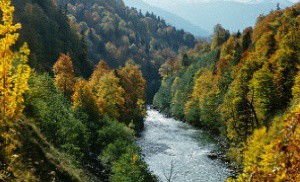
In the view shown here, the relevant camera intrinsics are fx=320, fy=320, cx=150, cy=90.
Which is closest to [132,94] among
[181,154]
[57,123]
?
[181,154]

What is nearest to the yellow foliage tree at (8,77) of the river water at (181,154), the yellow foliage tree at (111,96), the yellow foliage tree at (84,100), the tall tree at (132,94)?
the river water at (181,154)

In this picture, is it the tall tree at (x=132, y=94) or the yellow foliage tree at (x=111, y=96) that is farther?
the tall tree at (x=132, y=94)

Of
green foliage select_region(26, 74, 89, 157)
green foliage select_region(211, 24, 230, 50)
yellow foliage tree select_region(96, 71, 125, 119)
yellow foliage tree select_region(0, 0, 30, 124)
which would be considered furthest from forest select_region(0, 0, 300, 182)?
green foliage select_region(211, 24, 230, 50)

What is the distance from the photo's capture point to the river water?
187 ft

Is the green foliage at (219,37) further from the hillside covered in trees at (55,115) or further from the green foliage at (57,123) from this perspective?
the green foliage at (57,123)

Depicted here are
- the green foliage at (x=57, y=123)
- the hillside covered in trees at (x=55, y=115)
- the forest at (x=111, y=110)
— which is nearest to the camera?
the forest at (x=111, y=110)

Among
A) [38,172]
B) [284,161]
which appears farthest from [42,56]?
[284,161]

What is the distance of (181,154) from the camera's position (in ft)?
229

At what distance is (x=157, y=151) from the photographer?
A: 238ft

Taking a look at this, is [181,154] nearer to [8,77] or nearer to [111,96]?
[111,96]

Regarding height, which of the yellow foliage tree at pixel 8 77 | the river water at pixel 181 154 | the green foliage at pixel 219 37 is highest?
the green foliage at pixel 219 37

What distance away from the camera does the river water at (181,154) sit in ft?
187

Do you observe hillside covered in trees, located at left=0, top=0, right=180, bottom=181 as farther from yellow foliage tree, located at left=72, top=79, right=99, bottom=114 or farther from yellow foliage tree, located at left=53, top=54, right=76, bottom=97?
yellow foliage tree, located at left=53, top=54, right=76, bottom=97

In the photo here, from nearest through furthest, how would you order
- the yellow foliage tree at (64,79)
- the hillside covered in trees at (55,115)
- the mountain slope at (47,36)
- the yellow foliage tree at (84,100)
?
1. the hillside covered in trees at (55,115)
2. the yellow foliage tree at (84,100)
3. the yellow foliage tree at (64,79)
4. the mountain slope at (47,36)
